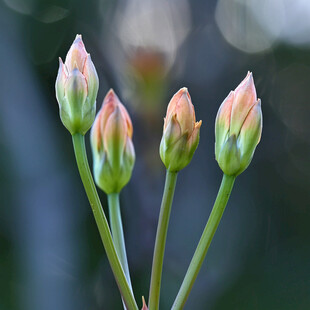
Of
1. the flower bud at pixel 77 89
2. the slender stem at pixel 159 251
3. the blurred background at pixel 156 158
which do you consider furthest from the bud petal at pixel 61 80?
the blurred background at pixel 156 158

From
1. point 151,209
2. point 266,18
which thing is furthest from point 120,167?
point 266,18

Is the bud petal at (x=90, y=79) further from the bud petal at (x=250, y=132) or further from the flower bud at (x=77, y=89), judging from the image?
the bud petal at (x=250, y=132)

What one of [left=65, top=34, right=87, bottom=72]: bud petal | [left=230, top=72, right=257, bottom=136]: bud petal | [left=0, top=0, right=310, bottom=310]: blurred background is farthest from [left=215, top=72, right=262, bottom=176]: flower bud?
[left=0, top=0, right=310, bottom=310]: blurred background

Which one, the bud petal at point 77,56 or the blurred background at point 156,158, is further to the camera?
the blurred background at point 156,158

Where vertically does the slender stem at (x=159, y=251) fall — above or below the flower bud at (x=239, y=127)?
below

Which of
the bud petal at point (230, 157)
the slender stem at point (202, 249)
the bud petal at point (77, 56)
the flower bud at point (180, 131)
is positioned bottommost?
the slender stem at point (202, 249)

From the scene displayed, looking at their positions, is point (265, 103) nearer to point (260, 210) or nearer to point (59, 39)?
point (260, 210)

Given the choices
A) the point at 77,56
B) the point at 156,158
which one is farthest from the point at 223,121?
the point at 156,158

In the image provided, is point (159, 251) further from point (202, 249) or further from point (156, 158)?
point (156, 158)
